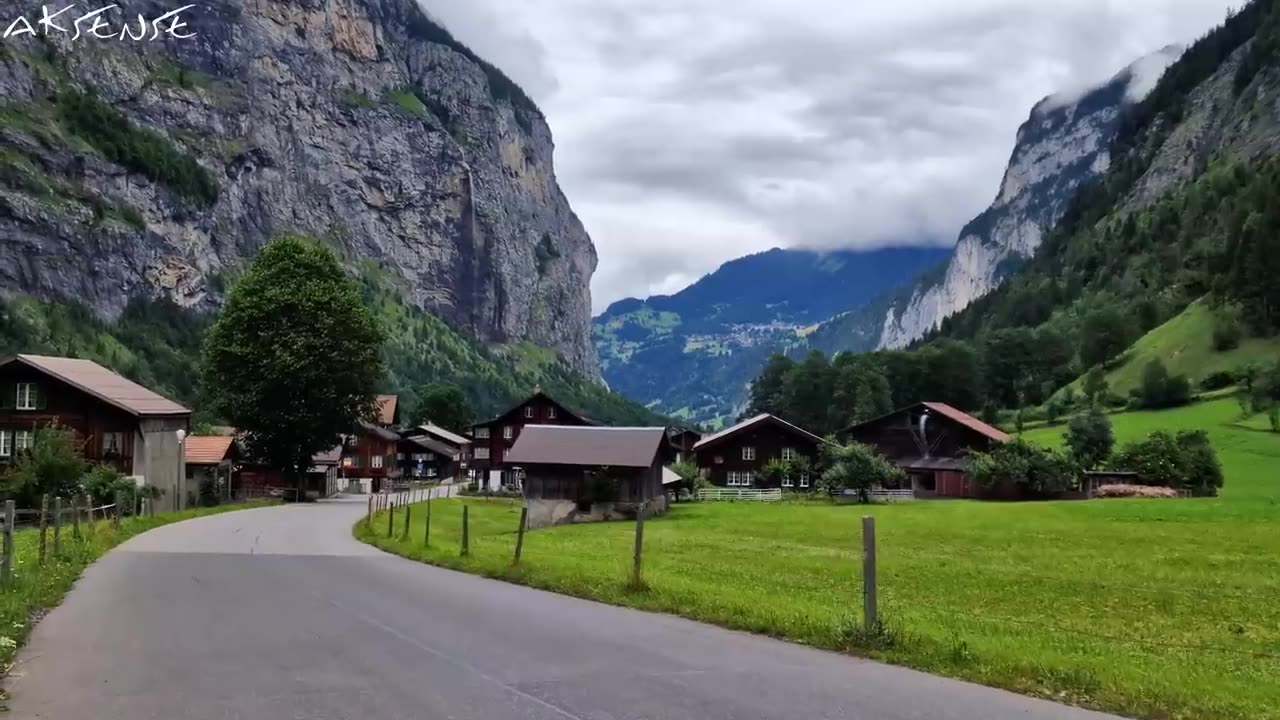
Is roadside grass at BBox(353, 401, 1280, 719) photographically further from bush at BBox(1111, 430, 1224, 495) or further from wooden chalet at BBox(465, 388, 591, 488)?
wooden chalet at BBox(465, 388, 591, 488)

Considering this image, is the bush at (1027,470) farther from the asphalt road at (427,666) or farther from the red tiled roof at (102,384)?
the asphalt road at (427,666)

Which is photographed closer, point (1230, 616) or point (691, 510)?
point (1230, 616)

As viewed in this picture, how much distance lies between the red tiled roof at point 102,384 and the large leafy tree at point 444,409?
9593cm

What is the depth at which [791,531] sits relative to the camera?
42875 millimetres

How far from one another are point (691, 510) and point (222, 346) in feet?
103

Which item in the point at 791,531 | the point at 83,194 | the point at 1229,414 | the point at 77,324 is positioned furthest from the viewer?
the point at 83,194

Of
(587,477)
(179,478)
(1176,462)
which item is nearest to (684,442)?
(587,477)

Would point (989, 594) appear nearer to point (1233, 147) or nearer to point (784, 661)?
point (784, 661)

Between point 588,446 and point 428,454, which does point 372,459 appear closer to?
point 428,454

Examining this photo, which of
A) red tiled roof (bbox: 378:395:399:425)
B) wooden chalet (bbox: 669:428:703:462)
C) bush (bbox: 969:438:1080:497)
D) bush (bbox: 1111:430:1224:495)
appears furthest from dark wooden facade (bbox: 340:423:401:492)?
bush (bbox: 1111:430:1224:495)

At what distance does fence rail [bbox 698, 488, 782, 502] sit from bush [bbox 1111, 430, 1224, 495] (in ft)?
79.1

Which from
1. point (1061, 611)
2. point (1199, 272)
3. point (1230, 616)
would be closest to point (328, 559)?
point (1061, 611)

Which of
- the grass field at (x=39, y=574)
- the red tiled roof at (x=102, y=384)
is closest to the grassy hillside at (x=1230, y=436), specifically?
the grass field at (x=39, y=574)

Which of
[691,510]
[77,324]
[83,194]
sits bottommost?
[691,510]
